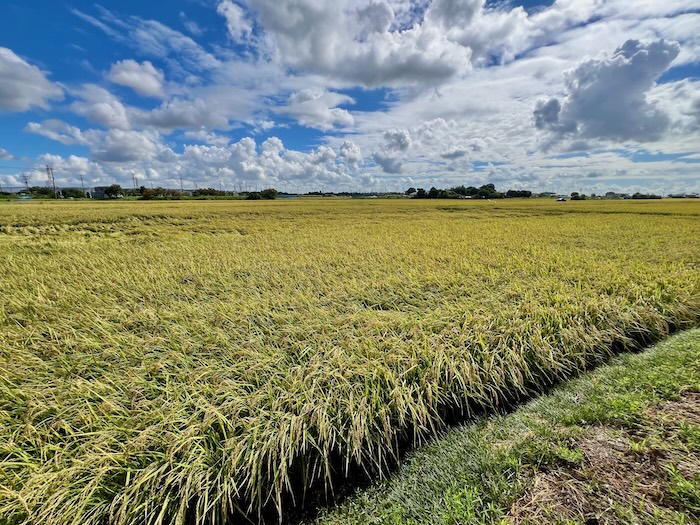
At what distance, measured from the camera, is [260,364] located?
3527 millimetres

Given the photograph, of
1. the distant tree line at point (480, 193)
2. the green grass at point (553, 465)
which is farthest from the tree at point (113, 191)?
the green grass at point (553, 465)

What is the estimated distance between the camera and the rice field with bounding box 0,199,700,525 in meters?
2.34

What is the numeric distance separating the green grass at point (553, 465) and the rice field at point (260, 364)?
32 cm

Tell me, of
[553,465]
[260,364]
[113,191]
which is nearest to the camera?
[553,465]

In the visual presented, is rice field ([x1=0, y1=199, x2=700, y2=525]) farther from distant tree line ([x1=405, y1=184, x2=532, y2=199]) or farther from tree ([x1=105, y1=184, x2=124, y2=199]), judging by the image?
tree ([x1=105, y1=184, x2=124, y2=199])

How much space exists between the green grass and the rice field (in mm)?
323

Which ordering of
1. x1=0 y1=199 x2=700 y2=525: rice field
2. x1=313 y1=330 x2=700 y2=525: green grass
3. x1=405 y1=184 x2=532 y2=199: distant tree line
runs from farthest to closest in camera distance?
x1=405 y1=184 x2=532 y2=199: distant tree line
x1=0 y1=199 x2=700 y2=525: rice field
x1=313 y1=330 x2=700 y2=525: green grass

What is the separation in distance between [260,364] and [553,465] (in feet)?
9.63

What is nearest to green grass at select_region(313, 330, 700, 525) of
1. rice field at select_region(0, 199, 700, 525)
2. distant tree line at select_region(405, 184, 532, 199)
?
rice field at select_region(0, 199, 700, 525)

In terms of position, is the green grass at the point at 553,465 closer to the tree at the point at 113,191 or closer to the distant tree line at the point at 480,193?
the distant tree line at the point at 480,193

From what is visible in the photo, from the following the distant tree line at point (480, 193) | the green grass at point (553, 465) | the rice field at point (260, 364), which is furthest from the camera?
the distant tree line at point (480, 193)

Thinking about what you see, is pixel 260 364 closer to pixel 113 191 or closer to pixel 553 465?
pixel 553 465

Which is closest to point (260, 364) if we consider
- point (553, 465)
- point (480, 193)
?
point (553, 465)

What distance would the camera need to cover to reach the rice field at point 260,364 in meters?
2.34
